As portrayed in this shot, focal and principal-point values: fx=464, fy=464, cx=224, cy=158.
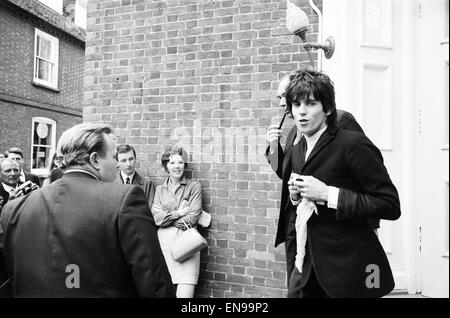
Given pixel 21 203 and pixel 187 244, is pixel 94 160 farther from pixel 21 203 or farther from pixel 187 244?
pixel 187 244

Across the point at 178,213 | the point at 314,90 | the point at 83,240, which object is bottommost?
the point at 178,213

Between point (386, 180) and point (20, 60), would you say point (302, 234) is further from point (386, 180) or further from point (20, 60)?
point (20, 60)

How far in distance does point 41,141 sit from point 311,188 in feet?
47.0

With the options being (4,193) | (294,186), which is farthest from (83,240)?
(4,193)

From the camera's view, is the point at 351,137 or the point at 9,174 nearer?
the point at 351,137

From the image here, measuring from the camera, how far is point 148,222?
2.04 metres

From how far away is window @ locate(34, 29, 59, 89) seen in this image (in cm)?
1433

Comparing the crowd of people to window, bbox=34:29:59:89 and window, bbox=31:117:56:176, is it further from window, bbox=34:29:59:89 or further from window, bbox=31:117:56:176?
window, bbox=34:29:59:89

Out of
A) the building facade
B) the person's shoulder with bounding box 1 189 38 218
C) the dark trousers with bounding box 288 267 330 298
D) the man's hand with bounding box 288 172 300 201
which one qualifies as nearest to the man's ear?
the person's shoulder with bounding box 1 189 38 218

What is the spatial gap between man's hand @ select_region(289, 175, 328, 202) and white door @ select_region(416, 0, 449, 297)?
198 centimetres

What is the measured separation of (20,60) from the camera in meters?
13.5
